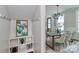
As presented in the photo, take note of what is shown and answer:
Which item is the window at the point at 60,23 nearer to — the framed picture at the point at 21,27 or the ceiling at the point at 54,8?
the ceiling at the point at 54,8

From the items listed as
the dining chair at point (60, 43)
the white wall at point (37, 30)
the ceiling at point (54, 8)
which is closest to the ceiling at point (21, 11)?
the white wall at point (37, 30)

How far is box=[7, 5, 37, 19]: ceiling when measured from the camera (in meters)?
1.25

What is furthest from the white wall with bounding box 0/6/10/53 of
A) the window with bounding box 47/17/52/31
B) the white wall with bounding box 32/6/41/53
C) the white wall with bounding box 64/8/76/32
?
the white wall with bounding box 64/8/76/32

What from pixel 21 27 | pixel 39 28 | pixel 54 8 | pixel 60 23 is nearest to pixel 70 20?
pixel 60 23

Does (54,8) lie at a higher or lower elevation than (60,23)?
higher

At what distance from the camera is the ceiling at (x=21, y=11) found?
125cm

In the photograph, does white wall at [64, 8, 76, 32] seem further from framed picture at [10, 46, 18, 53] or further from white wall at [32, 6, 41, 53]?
framed picture at [10, 46, 18, 53]

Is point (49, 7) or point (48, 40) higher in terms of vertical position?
point (49, 7)

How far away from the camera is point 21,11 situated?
129 cm

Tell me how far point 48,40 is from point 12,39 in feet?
1.55

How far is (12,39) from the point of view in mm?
1262

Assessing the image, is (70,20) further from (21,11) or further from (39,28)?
(21,11)
